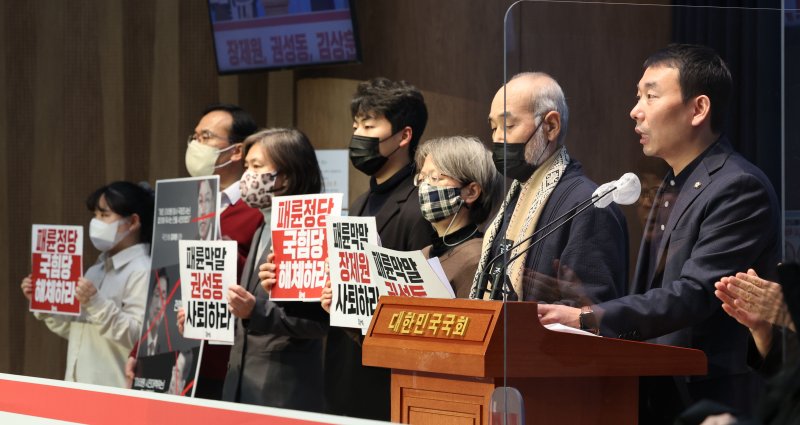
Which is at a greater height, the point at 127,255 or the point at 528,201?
the point at 528,201

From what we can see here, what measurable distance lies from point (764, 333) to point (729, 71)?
1.68ft

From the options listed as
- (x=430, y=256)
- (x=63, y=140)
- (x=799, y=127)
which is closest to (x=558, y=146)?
(x=799, y=127)

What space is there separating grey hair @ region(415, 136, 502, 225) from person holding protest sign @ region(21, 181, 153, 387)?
1.90 meters

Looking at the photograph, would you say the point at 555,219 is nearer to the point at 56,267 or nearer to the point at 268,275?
the point at 268,275

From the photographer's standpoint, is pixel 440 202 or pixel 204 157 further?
pixel 204 157

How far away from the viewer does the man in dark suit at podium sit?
2125mm

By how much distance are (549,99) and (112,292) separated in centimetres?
308

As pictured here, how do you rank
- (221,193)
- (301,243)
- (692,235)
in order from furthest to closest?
(221,193)
(301,243)
(692,235)

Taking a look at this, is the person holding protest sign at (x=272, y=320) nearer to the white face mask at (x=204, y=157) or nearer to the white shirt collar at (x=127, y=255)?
the white face mask at (x=204, y=157)

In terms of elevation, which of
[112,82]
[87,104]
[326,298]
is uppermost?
[112,82]

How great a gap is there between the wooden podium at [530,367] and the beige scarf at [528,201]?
0.09m

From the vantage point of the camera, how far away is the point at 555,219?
89.0 inches

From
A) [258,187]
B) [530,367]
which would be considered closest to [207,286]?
[258,187]

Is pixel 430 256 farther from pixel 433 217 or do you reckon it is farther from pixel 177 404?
pixel 177 404
